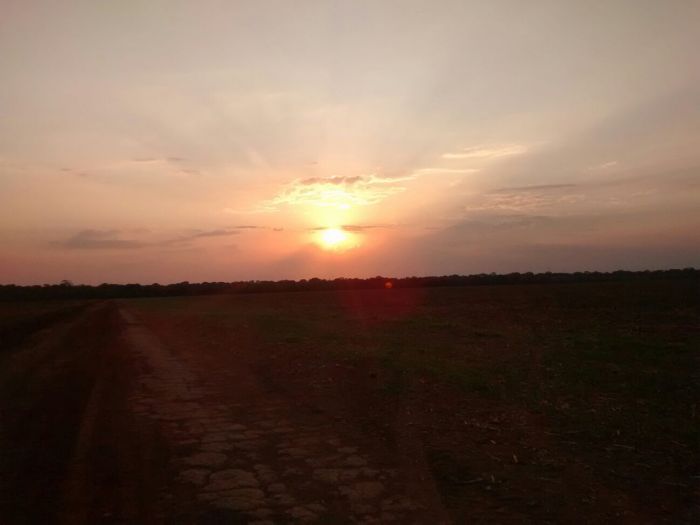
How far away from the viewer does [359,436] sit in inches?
364

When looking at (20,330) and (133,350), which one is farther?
(20,330)

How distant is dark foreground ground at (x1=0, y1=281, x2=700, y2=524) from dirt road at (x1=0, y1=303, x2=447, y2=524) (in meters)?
0.03

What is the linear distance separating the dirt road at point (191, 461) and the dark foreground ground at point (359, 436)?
3 centimetres

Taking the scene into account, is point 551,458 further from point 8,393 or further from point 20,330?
point 20,330

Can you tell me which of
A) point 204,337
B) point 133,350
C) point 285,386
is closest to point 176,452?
point 285,386

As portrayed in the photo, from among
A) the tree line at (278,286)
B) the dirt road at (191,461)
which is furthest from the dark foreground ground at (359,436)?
the tree line at (278,286)

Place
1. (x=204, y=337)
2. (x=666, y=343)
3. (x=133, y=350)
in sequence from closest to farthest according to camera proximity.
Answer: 1. (x=666, y=343)
2. (x=133, y=350)
3. (x=204, y=337)

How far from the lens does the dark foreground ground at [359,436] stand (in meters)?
6.33

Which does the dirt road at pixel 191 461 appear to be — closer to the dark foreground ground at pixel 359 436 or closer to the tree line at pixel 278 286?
the dark foreground ground at pixel 359 436

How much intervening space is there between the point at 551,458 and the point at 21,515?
19.5 ft

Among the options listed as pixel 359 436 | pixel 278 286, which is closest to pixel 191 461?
pixel 359 436

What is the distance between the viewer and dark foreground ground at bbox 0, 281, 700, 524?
6.33 meters

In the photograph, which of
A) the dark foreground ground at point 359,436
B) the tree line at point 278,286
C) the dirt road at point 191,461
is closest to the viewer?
the dirt road at point 191,461

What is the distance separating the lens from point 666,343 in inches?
787
